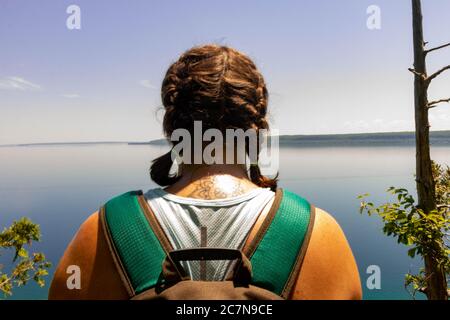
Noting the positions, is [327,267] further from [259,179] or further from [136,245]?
[136,245]

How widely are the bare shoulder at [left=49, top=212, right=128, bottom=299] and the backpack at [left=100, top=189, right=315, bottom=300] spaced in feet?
0.17

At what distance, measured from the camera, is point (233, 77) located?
1.75 m

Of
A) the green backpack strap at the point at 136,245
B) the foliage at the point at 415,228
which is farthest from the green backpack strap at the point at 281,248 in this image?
the foliage at the point at 415,228

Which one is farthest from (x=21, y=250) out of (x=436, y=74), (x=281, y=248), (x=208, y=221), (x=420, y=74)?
(x=436, y=74)

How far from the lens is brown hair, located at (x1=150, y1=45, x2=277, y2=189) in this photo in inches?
67.8

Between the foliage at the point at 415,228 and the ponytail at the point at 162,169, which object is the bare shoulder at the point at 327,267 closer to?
the ponytail at the point at 162,169

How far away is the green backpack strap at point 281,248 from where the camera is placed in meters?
1.44

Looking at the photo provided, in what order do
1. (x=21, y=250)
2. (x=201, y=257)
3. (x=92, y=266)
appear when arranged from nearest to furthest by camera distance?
(x=201, y=257)
(x=92, y=266)
(x=21, y=250)

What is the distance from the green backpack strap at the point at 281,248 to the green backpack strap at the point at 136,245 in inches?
16.1

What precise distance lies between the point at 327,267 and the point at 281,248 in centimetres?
26

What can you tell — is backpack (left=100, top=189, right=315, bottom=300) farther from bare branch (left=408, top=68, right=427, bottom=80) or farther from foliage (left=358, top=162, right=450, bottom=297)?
bare branch (left=408, top=68, right=427, bottom=80)

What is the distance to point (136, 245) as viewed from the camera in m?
1.44
